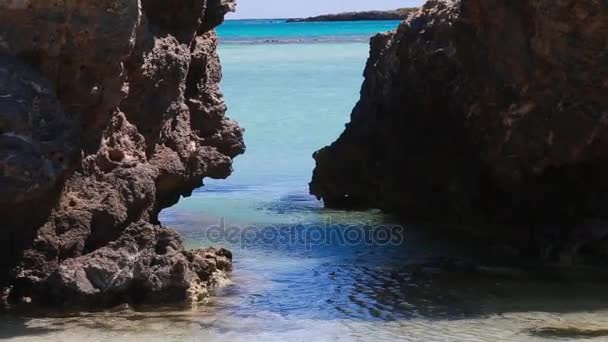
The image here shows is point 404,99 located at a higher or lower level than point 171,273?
higher

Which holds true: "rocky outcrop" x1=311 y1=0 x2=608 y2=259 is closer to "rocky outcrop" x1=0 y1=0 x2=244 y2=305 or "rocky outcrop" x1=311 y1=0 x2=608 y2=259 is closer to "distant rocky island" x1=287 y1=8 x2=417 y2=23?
"rocky outcrop" x1=0 y1=0 x2=244 y2=305

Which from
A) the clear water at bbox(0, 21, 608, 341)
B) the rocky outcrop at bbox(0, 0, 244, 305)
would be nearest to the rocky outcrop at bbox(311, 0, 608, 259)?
the clear water at bbox(0, 21, 608, 341)

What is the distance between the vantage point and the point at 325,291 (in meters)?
8.43

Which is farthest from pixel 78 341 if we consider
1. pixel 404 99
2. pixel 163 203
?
pixel 404 99

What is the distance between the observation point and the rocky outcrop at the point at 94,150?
6.90 metres

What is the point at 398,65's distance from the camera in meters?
11.1

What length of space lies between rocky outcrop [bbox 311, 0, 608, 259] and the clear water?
0.41 metres

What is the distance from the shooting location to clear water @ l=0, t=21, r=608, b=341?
281 inches

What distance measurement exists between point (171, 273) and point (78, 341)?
1.08 m

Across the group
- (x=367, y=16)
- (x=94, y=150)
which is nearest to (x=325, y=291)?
(x=94, y=150)

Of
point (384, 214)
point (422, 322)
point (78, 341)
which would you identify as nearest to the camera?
point (78, 341)

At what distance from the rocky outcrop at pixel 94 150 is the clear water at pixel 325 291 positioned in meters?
0.26

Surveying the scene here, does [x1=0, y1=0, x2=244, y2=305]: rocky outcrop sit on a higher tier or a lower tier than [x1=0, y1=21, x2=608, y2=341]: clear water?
higher

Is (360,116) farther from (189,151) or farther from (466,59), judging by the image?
(189,151)
